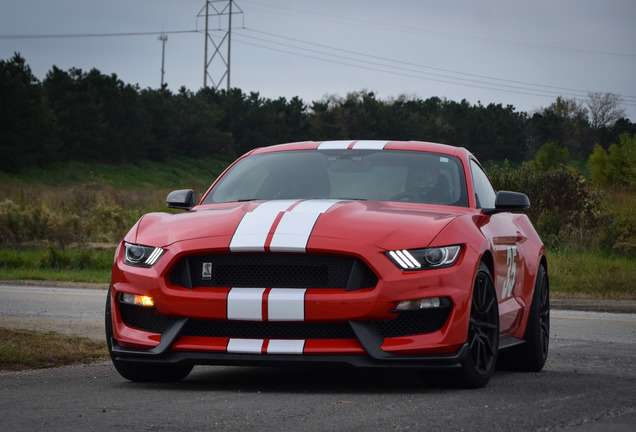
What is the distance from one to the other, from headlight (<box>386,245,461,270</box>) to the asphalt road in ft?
2.33

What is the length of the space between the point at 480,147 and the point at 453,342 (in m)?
80.1

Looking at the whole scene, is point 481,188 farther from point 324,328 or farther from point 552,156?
point 552,156

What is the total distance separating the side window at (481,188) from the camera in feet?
25.5

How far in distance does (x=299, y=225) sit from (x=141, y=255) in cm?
98

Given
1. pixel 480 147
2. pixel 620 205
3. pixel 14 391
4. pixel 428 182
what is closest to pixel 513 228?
pixel 428 182

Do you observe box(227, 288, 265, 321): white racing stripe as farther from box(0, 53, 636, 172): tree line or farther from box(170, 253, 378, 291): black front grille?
box(0, 53, 636, 172): tree line

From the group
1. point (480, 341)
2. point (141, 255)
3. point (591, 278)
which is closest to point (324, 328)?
point (480, 341)

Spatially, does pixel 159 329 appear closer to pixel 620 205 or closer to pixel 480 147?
pixel 620 205

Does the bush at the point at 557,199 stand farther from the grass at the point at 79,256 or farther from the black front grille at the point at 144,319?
the black front grille at the point at 144,319

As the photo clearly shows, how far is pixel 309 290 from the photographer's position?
19.5ft

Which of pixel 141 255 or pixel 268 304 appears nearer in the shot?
pixel 268 304

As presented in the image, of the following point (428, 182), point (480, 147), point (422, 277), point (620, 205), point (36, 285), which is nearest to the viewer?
point (422, 277)

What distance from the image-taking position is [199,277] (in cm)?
620

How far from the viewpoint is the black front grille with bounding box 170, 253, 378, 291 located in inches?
235
